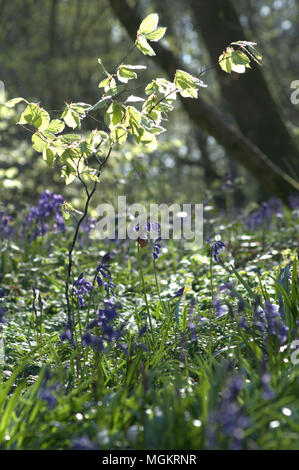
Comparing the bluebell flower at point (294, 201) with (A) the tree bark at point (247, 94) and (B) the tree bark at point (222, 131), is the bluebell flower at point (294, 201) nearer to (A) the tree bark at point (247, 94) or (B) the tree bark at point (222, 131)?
(B) the tree bark at point (222, 131)

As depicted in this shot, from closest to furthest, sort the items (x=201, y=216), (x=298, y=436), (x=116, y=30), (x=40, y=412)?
1. (x=298, y=436)
2. (x=40, y=412)
3. (x=201, y=216)
4. (x=116, y=30)

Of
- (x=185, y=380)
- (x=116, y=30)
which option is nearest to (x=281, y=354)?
(x=185, y=380)

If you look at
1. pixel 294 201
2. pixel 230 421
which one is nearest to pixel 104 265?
pixel 230 421

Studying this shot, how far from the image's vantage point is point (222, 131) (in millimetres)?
6355

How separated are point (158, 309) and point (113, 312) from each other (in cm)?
107

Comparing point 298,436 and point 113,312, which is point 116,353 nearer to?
point 113,312

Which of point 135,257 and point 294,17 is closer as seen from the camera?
point 135,257

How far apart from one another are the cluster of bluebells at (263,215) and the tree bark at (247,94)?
0.53m

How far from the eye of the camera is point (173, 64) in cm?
640

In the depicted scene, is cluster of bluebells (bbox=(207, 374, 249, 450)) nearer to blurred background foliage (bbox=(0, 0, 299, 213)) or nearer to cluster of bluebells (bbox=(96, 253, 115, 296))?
cluster of bluebells (bbox=(96, 253, 115, 296))

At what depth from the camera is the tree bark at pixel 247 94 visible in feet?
23.4

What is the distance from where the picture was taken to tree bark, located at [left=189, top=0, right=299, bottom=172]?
23.4 ft

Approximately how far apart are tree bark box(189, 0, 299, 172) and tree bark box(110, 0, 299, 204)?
0.74m

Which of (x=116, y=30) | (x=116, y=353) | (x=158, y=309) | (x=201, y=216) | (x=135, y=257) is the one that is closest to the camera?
(x=116, y=353)
